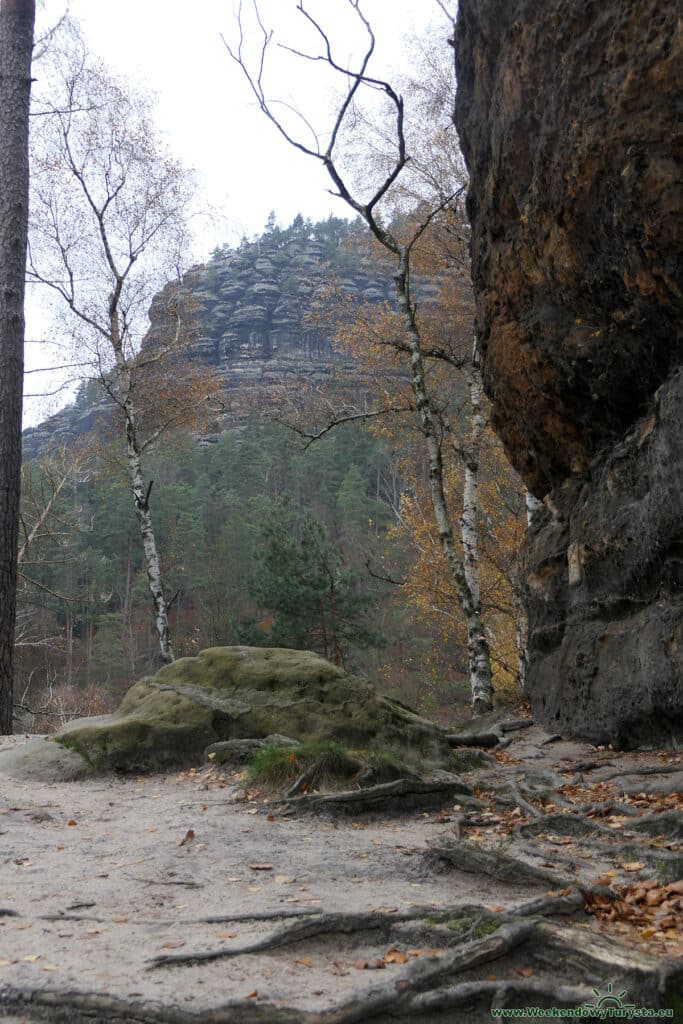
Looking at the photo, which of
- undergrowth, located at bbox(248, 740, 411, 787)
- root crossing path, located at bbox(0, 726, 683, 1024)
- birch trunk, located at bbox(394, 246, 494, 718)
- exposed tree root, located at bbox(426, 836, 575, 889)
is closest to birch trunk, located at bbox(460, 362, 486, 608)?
birch trunk, located at bbox(394, 246, 494, 718)

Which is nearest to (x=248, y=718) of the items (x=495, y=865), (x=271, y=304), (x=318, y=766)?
(x=318, y=766)

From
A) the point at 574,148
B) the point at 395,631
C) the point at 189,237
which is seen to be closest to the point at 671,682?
the point at 574,148

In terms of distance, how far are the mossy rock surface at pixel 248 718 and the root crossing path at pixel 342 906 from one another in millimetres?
1209

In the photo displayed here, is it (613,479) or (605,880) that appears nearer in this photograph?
(605,880)

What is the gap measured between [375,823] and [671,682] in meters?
2.90

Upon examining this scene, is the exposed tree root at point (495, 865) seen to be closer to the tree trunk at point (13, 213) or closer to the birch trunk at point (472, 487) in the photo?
the tree trunk at point (13, 213)

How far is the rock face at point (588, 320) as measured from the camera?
242 inches

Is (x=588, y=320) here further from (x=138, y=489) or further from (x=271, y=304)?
(x=271, y=304)

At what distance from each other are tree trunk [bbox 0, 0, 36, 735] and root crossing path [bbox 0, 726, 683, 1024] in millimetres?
5252

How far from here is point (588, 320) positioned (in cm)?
764

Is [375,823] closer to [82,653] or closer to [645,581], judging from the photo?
[645,581]

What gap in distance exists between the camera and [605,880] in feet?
11.5

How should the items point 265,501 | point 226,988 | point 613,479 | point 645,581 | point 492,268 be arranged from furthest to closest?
point 265,501 → point 492,268 → point 613,479 → point 645,581 → point 226,988

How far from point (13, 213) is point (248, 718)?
7.18 metres
